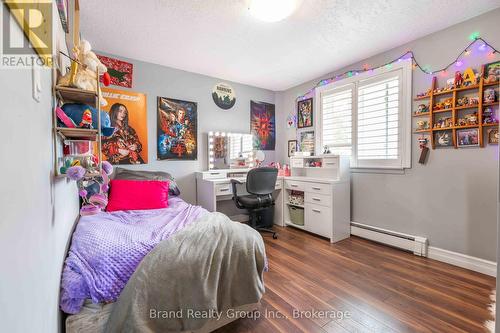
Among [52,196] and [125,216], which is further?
[125,216]

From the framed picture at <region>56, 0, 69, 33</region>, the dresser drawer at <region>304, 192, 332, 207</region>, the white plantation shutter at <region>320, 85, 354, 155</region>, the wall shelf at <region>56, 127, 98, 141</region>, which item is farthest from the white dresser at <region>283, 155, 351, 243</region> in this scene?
the framed picture at <region>56, 0, 69, 33</region>

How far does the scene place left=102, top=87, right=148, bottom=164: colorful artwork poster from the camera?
2746mm

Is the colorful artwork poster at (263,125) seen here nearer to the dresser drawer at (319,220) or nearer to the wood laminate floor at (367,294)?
the dresser drawer at (319,220)

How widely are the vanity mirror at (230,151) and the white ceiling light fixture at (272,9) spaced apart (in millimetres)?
1867

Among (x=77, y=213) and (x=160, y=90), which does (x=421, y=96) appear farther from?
(x=77, y=213)

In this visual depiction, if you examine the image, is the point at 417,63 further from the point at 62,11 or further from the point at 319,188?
the point at 62,11

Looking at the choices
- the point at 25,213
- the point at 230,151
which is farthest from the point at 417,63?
the point at 25,213

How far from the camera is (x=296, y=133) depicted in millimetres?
3973

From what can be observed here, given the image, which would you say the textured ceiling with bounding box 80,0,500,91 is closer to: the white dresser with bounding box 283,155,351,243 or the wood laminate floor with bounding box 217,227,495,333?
the white dresser with bounding box 283,155,351,243

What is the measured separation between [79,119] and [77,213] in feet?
4.21

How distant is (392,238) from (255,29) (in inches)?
111

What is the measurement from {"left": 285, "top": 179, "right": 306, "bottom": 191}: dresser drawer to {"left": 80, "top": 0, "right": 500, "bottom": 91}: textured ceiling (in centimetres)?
166

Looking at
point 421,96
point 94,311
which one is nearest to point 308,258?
point 94,311

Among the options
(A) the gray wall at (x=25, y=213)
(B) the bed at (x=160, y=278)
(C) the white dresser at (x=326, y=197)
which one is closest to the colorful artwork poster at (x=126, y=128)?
(B) the bed at (x=160, y=278)
